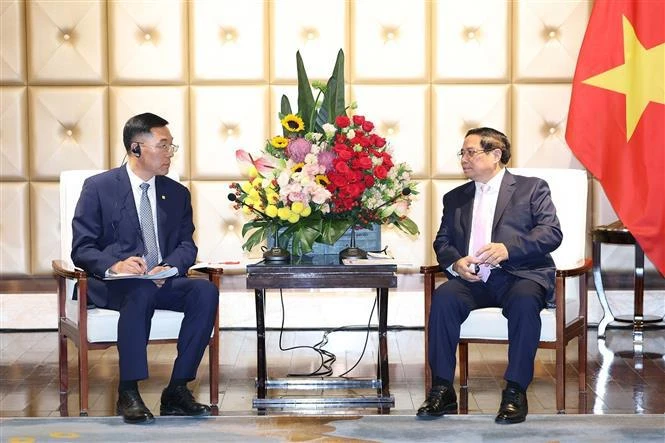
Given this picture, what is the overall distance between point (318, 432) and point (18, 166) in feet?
9.34

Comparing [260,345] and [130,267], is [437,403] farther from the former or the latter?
[130,267]

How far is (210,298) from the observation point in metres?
4.23

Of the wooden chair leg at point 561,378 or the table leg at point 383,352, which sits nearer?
the wooden chair leg at point 561,378

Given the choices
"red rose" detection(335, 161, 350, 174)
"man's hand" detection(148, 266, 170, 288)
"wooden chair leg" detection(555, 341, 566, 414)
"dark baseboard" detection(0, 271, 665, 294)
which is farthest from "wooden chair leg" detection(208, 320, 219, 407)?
"dark baseboard" detection(0, 271, 665, 294)

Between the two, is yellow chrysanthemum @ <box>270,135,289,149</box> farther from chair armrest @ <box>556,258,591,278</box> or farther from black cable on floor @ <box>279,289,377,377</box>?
chair armrest @ <box>556,258,591,278</box>

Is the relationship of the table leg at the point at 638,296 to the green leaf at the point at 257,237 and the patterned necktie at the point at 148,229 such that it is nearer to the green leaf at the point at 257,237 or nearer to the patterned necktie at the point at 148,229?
the green leaf at the point at 257,237

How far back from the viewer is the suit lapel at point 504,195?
442 cm

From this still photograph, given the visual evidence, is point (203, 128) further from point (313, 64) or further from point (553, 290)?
point (553, 290)

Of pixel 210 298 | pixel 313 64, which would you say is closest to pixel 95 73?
pixel 313 64

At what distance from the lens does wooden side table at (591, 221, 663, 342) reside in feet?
18.3

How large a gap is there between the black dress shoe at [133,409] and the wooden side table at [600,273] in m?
2.76

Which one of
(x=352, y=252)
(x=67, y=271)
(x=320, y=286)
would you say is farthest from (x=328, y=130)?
(x=67, y=271)

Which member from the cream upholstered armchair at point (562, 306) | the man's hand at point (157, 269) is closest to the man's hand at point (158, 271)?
the man's hand at point (157, 269)

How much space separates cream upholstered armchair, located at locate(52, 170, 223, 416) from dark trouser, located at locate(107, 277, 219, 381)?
6cm
